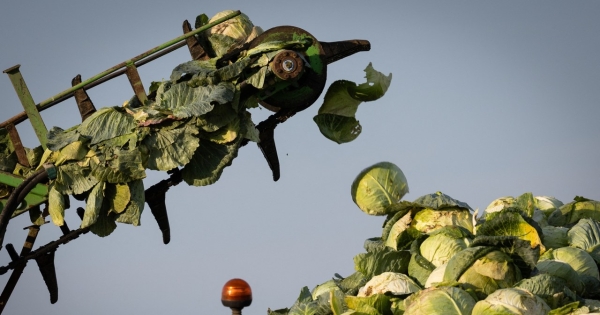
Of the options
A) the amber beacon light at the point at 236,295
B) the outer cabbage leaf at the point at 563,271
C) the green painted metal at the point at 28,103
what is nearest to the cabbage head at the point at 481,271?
the outer cabbage leaf at the point at 563,271

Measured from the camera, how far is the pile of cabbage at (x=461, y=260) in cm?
661

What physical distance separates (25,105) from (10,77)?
0.31 m

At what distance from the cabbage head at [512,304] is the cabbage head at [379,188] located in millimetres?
2478

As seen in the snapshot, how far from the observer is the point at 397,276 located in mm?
7340

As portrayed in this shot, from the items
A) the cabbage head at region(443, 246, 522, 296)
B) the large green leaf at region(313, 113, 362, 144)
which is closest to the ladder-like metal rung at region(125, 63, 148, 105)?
the large green leaf at region(313, 113, 362, 144)

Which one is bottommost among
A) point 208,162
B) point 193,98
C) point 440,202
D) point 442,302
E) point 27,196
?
point 442,302

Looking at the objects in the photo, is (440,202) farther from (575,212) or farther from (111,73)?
(111,73)

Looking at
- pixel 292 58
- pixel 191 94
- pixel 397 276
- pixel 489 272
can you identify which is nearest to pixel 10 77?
pixel 191 94

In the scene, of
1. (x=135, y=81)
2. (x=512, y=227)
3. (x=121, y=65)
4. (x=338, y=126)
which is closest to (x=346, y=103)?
(x=338, y=126)

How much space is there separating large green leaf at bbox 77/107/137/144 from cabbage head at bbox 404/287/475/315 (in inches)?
140

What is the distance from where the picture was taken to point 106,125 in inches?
349

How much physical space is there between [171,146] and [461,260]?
10.5 ft

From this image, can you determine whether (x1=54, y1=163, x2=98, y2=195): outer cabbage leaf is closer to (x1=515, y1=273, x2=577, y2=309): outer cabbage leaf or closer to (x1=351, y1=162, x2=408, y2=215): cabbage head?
(x1=351, y1=162, x2=408, y2=215): cabbage head

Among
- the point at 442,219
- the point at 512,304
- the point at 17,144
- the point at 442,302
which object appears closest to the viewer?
the point at 512,304
